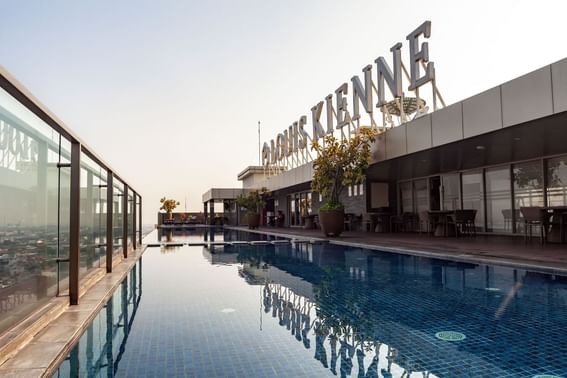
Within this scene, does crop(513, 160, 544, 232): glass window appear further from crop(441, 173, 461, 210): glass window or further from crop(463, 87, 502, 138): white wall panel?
crop(463, 87, 502, 138): white wall panel

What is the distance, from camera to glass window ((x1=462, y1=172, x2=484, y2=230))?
1314 cm

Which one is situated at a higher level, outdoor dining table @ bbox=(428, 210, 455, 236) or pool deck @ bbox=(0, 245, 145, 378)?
outdoor dining table @ bbox=(428, 210, 455, 236)

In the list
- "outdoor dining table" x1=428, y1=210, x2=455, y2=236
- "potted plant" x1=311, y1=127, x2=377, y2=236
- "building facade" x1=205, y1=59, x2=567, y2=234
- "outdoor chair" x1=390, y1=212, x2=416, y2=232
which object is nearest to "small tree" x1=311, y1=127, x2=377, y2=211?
"potted plant" x1=311, y1=127, x2=377, y2=236

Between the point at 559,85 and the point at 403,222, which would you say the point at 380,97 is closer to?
the point at 559,85

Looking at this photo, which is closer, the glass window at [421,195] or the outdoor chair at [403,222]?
the glass window at [421,195]

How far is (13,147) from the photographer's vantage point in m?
2.74

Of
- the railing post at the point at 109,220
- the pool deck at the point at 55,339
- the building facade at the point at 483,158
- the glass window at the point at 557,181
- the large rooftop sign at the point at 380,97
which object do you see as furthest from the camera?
the glass window at the point at 557,181

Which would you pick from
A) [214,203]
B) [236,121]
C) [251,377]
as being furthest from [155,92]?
[214,203]

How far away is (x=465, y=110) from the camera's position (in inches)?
317

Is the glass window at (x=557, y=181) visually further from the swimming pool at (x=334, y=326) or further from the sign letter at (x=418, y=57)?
the swimming pool at (x=334, y=326)

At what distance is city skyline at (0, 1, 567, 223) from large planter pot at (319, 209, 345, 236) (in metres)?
4.72

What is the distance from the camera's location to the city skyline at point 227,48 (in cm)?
955

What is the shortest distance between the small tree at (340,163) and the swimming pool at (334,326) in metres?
5.47

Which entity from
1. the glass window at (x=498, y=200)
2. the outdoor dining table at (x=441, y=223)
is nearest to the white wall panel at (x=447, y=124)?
the outdoor dining table at (x=441, y=223)
